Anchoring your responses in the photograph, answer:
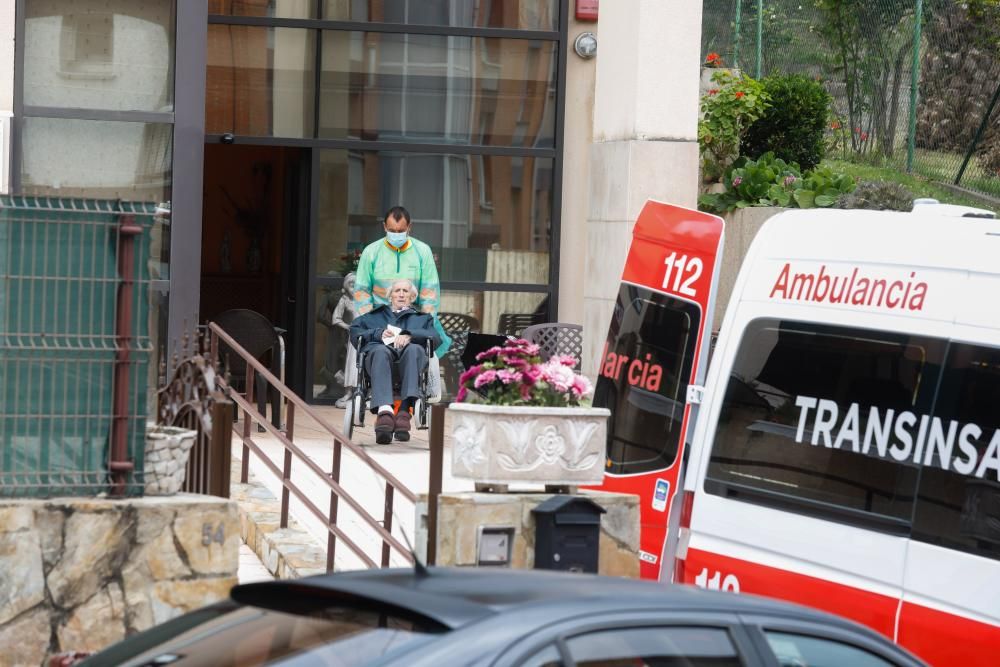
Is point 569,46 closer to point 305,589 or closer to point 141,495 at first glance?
point 141,495

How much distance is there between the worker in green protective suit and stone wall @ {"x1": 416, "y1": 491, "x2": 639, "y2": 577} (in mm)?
5136

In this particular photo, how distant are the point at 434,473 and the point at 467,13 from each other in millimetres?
8805

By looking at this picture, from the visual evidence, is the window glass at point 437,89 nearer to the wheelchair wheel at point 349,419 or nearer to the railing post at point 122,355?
the wheelchair wheel at point 349,419

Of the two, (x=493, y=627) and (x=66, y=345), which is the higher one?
(x=66, y=345)

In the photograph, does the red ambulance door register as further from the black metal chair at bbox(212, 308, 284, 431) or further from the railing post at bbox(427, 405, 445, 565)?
the black metal chair at bbox(212, 308, 284, 431)

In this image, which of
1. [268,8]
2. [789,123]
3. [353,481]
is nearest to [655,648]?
[353,481]

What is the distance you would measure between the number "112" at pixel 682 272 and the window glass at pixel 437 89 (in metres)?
7.79

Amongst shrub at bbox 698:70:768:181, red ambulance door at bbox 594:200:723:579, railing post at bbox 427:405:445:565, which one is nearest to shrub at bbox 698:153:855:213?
shrub at bbox 698:70:768:181

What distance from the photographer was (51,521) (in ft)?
20.6

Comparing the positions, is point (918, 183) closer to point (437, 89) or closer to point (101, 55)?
point (437, 89)

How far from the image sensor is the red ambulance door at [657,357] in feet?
21.7

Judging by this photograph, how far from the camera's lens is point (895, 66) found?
18.2 metres

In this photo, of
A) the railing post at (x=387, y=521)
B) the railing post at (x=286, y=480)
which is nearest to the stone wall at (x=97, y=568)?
the railing post at (x=387, y=521)

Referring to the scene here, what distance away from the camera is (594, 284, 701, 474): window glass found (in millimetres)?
6672
